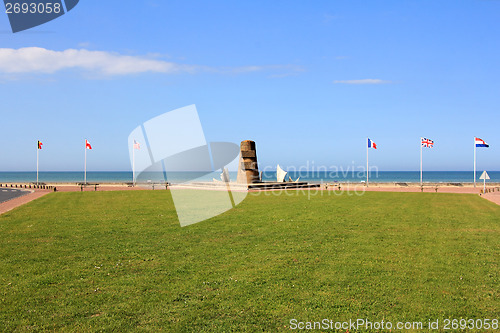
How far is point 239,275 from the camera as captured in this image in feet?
23.9

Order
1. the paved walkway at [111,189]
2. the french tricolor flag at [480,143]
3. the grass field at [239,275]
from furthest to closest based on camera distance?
the french tricolor flag at [480,143], the paved walkway at [111,189], the grass field at [239,275]

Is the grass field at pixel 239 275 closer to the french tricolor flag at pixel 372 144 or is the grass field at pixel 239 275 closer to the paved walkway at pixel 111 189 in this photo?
the paved walkway at pixel 111 189

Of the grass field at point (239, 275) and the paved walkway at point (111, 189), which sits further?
the paved walkway at point (111, 189)

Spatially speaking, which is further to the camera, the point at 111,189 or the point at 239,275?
the point at 111,189

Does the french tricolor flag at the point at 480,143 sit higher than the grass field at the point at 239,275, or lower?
higher

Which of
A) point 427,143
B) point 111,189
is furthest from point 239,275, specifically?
point 427,143

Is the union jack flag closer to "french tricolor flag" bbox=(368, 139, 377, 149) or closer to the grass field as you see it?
"french tricolor flag" bbox=(368, 139, 377, 149)

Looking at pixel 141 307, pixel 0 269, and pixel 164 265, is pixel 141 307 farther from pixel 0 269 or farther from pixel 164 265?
pixel 0 269

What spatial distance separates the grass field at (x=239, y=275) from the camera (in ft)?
17.8

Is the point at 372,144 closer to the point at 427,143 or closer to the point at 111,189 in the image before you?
the point at 427,143

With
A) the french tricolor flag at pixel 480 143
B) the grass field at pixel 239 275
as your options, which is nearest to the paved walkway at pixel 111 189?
the french tricolor flag at pixel 480 143

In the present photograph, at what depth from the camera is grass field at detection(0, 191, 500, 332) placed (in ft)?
17.8

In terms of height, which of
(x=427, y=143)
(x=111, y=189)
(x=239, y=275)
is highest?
(x=427, y=143)

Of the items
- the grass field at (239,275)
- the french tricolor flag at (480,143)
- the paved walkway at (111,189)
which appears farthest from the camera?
the french tricolor flag at (480,143)
